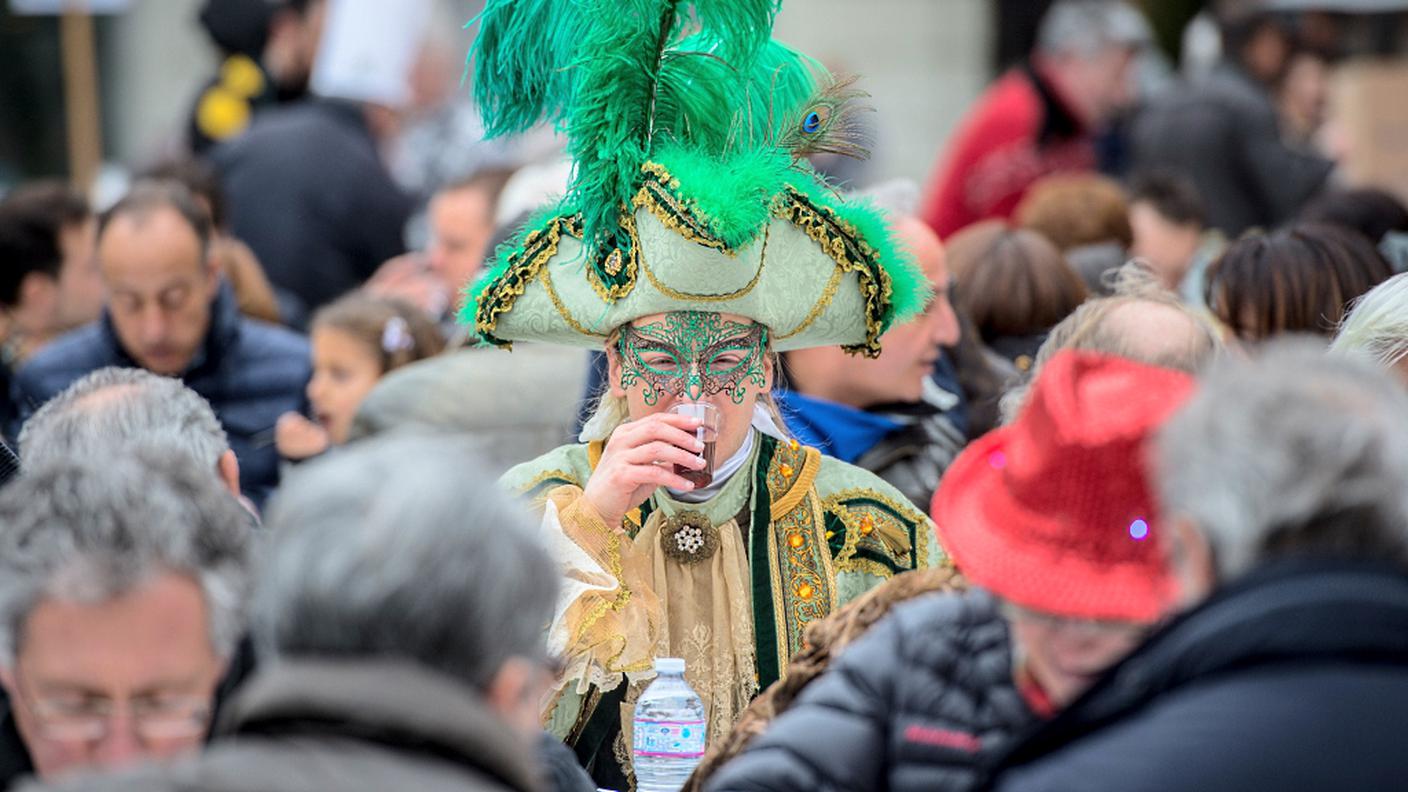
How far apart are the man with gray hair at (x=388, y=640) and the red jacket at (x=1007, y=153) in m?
7.15

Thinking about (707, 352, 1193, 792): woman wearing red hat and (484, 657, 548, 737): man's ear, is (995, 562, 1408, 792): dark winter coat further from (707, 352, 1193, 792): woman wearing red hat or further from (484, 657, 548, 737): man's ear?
(484, 657, 548, 737): man's ear

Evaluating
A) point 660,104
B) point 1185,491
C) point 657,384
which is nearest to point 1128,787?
point 1185,491

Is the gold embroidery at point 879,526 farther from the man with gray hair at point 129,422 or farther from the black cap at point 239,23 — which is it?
the black cap at point 239,23

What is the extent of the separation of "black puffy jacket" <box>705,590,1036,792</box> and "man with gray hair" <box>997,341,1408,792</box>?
1.19 ft

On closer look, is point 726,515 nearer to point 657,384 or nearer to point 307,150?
point 657,384

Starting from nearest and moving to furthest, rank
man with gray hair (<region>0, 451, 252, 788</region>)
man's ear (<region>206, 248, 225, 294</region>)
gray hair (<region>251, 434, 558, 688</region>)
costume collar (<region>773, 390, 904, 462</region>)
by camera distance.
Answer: gray hair (<region>251, 434, 558, 688</region>) → man with gray hair (<region>0, 451, 252, 788</region>) → costume collar (<region>773, 390, 904, 462</region>) → man's ear (<region>206, 248, 225, 294</region>)

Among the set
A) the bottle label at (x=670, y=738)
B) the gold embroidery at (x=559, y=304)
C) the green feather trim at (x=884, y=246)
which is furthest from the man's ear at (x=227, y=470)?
the green feather trim at (x=884, y=246)

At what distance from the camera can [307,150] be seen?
330 inches

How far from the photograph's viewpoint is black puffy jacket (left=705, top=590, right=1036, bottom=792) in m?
2.54

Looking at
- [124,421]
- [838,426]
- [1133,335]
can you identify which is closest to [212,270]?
[838,426]

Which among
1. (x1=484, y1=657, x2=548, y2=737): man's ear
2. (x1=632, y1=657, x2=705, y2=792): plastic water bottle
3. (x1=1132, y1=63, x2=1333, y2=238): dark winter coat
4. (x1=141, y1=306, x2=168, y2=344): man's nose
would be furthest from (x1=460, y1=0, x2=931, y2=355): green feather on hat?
(x1=1132, y1=63, x2=1333, y2=238): dark winter coat

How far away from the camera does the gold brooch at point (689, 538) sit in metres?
3.86

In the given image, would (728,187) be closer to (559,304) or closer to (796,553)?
(559,304)

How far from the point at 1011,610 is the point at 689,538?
4.76ft
